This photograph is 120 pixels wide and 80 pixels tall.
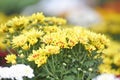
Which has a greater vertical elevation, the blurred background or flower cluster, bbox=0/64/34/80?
the blurred background

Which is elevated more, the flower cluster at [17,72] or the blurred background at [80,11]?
the blurred background at [80,11]

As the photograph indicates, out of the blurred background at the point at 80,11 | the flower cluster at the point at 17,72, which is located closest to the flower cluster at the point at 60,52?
the flower cluster at the point at 17,72

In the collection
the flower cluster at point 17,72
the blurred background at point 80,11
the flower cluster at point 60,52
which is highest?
the blurred background at point 80,11

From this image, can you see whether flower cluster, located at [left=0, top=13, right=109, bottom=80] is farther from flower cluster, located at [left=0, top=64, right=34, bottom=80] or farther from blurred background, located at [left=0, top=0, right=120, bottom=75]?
blurred background, located at [left=0, top=0, right=120, bottom=75]

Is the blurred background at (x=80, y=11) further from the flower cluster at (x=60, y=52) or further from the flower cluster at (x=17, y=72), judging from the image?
the flower cluster at (x=17, y=72)

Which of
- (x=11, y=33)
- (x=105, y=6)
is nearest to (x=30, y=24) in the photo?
(x=11, y=33)

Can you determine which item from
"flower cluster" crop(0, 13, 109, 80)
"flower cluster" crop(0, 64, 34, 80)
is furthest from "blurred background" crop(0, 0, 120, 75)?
"flower cluster" crop(0, 64, 34, 80)
